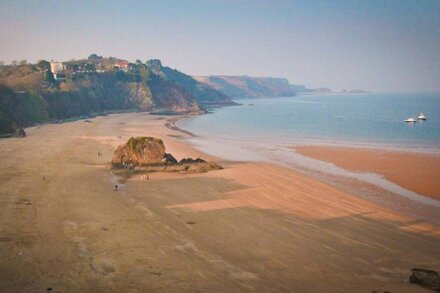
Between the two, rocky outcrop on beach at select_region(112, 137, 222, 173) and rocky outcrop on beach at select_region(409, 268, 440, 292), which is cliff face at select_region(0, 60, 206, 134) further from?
rocky outcrop on beach at select_region(409, 268, 440, 292)

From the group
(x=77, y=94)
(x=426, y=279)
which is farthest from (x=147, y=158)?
(x=77, y=94)

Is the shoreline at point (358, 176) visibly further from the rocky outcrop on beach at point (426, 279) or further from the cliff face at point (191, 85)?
the cliff face at point (191, 85)

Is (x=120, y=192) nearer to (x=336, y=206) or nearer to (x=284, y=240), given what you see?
(x=284, y=240)

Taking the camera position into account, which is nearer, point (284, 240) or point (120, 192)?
point (284, 240)

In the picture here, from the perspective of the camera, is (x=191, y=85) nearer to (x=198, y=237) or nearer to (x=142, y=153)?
(x=142, y=153)

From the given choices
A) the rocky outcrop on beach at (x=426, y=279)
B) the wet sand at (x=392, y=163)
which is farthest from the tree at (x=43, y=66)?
the rocky outcrop on beach at (x=426, y=279)

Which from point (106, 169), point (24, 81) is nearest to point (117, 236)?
point (106, 169)
